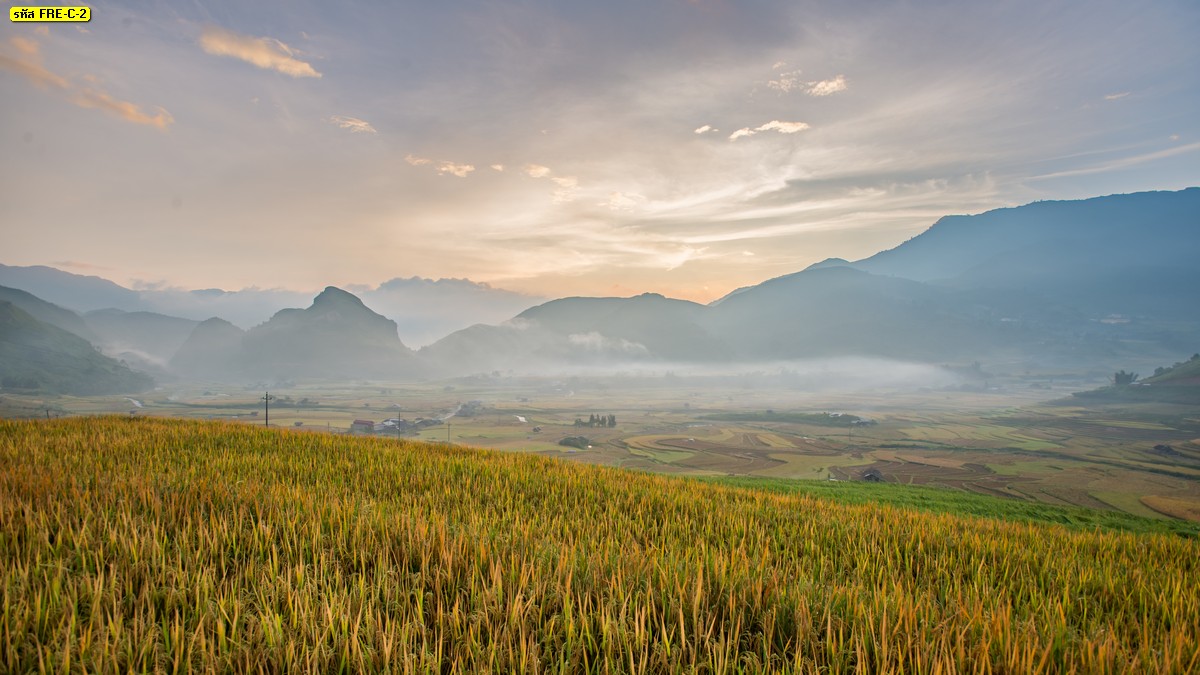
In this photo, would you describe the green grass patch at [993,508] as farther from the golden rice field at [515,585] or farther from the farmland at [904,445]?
the golden rice field at [515,585]

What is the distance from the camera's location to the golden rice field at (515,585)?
2699 mm

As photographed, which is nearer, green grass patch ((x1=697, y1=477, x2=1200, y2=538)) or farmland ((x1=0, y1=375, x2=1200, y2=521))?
green grass patch ((x1=697, y1=477, x2=1200, y2=538))

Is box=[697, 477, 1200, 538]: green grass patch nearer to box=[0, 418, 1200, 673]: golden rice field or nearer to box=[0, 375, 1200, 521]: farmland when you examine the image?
box=[0, 375, 1200, 521]: farmland

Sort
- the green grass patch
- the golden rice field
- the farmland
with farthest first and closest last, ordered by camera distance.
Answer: the farmland, the green grass patch, the golden rice field

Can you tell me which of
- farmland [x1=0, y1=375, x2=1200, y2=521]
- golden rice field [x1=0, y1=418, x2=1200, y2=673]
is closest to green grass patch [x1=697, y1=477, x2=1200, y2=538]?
farmland [x1=0, y1=375, x2=1200, y2=521]

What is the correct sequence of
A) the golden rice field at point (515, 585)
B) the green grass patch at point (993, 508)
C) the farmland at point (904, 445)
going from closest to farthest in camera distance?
the golden rice field at point (515, 585) → the green grass patch at point (993, 508) → the farmland at point (904, 445)

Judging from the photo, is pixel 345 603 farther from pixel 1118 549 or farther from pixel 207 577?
pixel 1118 549

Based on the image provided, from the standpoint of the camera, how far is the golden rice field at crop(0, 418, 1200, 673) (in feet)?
8.86

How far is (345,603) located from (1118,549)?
1135cm

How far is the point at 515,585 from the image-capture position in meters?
3.73

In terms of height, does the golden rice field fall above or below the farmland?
above

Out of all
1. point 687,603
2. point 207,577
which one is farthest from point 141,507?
point 687,603

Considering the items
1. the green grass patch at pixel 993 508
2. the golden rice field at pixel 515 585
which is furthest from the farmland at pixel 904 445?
the golden rice field at pixel 515 585

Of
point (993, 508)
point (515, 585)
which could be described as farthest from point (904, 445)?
point (515, 585)
